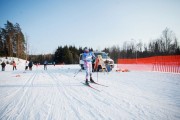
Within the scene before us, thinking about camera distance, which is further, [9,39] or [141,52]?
[141,52]

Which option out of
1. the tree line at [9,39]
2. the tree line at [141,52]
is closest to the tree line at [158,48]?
the tree line at [141,52]

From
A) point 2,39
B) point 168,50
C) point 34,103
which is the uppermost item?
point 2,39

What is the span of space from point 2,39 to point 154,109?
78564mm

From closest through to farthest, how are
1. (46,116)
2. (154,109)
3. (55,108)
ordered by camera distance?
(46,116) → (154,109) → (55,108)

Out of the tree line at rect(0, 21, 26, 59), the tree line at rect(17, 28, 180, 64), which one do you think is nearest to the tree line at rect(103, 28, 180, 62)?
the tree line at rect(17, 28, 180, 64)

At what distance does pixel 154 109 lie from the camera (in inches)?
155

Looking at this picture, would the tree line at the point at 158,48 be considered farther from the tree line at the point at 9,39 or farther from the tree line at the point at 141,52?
the tree line at the point at 9,39

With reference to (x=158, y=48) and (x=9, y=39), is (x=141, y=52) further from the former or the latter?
(x=9, y=39)

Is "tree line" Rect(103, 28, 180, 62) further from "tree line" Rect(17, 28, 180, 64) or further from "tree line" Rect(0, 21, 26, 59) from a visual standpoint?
"tree line" Rect(0, 21, 26, 59)

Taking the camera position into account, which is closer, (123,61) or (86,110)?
(86,110)

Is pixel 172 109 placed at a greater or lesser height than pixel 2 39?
lesser

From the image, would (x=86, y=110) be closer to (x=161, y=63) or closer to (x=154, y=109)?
(x=154, y=109)

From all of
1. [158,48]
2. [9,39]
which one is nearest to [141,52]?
[158,48]

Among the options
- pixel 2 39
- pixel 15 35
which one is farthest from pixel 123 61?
pixel 2 39
